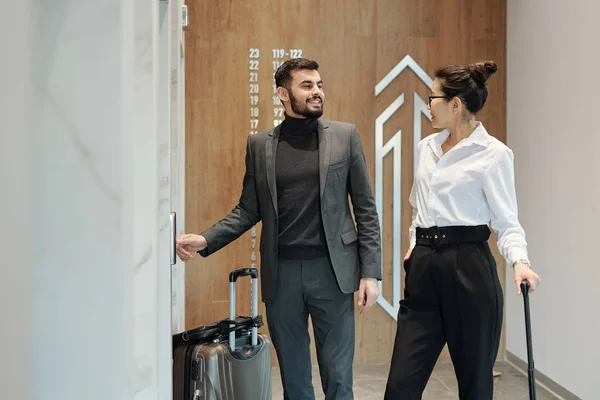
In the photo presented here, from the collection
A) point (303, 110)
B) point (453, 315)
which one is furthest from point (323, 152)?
point (453, 315)

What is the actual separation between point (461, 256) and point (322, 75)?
270 cm

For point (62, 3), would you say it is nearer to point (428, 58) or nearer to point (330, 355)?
point (330, 355)

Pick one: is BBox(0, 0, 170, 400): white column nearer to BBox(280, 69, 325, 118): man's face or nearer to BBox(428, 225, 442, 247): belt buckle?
BBox(428, 225, 442, 247): belt buckle

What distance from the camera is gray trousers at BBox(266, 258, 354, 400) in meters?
2.88

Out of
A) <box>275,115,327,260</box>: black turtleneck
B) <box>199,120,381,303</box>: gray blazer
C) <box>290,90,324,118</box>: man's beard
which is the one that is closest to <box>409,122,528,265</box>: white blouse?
<box>199,120,381,303</box>: gray blazer

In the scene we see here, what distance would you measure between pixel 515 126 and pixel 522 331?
4.62 ft

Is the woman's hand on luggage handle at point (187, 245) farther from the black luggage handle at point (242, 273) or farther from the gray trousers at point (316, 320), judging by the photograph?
the gray trousers at point (316, 320)

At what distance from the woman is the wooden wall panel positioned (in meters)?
2.40

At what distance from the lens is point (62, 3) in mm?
1248

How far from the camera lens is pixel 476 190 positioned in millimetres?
2543

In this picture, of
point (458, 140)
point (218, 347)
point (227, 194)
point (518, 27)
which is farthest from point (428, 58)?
point (218, 347)

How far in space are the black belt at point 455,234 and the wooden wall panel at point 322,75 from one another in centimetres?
248

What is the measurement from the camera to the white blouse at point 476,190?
2504mm

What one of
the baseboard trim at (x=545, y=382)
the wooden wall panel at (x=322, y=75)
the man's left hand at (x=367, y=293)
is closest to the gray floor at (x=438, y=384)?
the baseboard trim at (x=545, y=382)
